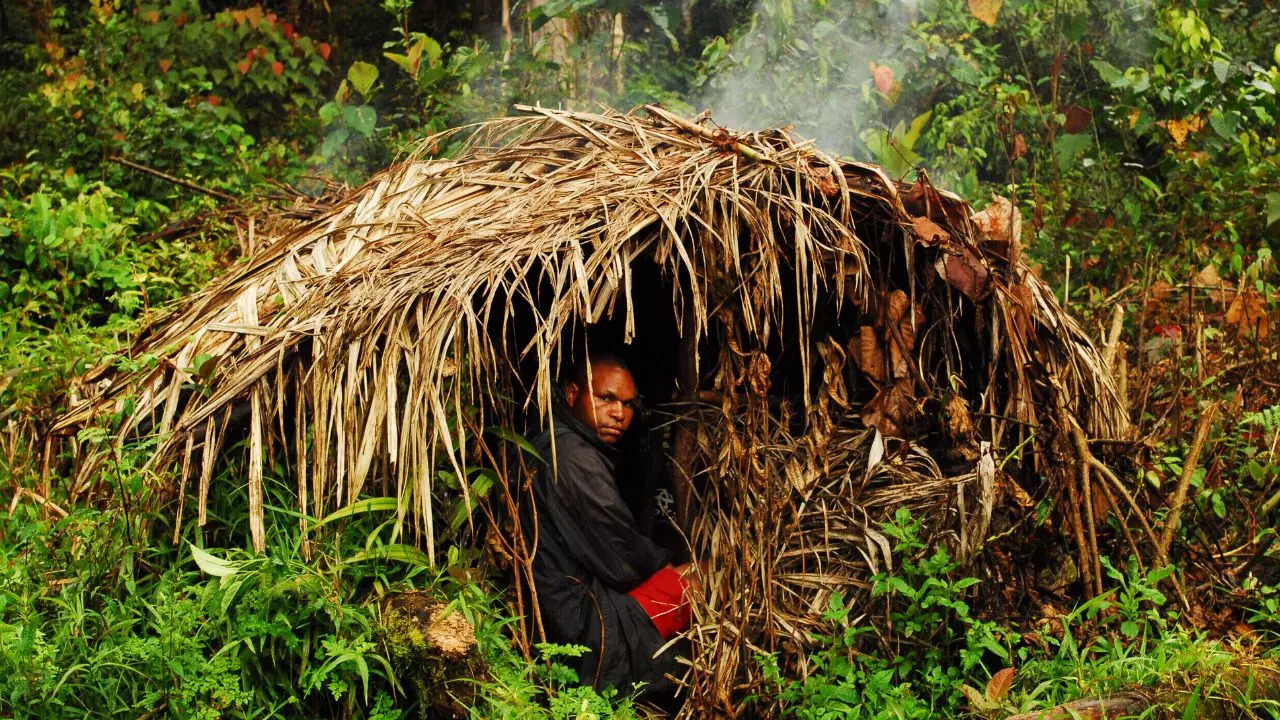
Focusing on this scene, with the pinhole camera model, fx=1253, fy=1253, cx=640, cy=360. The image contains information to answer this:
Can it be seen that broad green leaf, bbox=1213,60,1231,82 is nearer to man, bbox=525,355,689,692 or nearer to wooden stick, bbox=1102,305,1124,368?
wooden stick, bbox=1102,305,1124,368

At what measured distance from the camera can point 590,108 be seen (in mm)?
7996

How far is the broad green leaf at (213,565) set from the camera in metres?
3.73

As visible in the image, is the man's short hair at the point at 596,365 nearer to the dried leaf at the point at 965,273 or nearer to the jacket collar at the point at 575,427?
the jacket collar at the point at 575,427

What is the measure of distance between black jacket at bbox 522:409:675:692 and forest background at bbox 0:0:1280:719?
16 cm

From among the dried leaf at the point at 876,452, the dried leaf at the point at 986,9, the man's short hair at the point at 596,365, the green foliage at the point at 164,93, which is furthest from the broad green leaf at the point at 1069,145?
the green foliage at the point at 164,93

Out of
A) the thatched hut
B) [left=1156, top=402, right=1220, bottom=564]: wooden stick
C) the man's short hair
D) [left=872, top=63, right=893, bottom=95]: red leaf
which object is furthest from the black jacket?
[left=872, top=63, right=893, bottom=95]: red leaf

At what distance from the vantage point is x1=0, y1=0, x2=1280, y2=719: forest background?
12.2 feet

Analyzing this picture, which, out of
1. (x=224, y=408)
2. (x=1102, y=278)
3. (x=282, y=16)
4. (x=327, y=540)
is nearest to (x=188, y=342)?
(x=224, y=408)

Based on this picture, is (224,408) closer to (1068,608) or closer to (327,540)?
(327,540)

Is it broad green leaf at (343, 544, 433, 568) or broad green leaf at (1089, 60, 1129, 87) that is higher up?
broad green leaf at (1089, 60, 1129, 87)

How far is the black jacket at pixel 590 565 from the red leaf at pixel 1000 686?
3.52ft

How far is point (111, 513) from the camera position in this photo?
397 cm

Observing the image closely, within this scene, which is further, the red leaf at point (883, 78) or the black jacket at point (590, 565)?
the red leaf at point (883, 78)

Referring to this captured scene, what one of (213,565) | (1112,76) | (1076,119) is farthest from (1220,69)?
(213,565)
